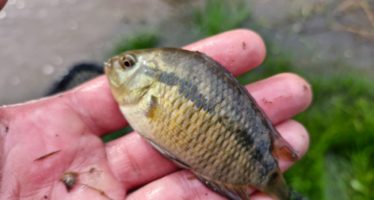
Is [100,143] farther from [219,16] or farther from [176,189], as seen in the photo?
[219,16]

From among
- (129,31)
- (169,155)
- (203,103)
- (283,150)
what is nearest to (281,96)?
(283,150)

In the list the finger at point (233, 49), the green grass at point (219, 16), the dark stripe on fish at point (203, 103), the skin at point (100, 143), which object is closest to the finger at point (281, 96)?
the skin at point (100, 143)

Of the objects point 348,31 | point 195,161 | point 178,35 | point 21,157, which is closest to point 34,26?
point 178,35

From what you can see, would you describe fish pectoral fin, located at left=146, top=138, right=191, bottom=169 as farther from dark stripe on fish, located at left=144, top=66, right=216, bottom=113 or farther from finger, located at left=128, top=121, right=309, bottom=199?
dark stripe on fish, located at left=144, top=66, right=216, bottom=113

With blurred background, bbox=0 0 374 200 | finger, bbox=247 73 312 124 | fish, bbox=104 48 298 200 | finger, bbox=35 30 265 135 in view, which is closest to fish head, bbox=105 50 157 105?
fish, bbox=104 48 298 200

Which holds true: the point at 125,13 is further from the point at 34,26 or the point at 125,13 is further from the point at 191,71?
the point at 191,71
